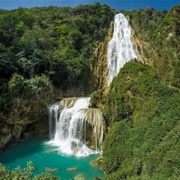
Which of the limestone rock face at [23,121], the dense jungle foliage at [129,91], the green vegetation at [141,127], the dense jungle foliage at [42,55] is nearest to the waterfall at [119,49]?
the dense jungle foliage at [129,91]

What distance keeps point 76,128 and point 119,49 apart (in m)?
14.2

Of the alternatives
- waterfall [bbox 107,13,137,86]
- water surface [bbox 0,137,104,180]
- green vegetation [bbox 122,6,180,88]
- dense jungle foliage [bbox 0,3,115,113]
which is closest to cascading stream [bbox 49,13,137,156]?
water surface [bbox 0,137,104,180]

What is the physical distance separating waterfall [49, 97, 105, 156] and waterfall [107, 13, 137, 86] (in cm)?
889

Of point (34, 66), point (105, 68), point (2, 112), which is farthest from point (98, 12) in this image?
point (2, 112)

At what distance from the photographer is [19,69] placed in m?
20.6

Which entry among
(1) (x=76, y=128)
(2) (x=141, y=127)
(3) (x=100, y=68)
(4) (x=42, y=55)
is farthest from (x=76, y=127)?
(3) (x=100, y=68)

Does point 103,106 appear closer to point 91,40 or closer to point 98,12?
point 91,40

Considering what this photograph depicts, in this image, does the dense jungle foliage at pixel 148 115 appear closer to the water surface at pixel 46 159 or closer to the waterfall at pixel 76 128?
the waterfall at pixel 76 128

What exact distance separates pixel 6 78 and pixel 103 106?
893 centimetres

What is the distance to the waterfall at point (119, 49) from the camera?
2648cm

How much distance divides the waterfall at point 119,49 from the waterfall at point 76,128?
350 inches

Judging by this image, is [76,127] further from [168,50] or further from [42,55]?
[42,55]

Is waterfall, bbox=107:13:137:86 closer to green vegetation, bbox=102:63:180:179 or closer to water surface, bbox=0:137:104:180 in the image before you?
green vegetation, bbox=102:63:180:179

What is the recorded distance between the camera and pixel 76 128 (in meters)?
16.6
